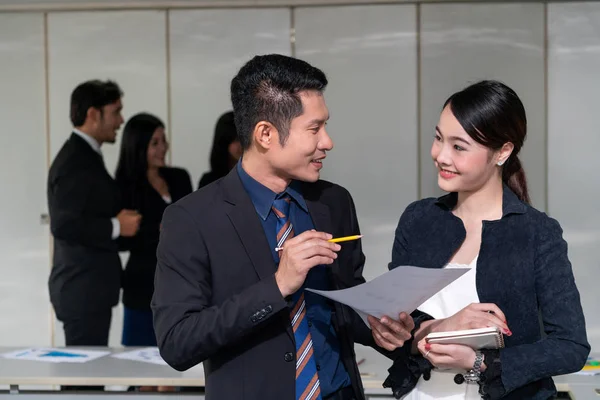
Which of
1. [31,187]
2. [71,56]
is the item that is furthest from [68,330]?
[71,56]

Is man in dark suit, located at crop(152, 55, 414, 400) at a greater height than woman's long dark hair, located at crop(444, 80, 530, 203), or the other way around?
woman's long dark hair, located at crop(444, 80, 530, 203)

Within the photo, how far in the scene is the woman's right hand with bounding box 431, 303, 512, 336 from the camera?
2.03 meters

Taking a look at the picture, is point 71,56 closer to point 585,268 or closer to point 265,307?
point 585,268

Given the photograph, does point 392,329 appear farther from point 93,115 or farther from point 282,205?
point 93,115

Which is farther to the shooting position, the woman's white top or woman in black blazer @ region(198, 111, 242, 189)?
woman in black blazer @ region(198, 111, 242, 189)

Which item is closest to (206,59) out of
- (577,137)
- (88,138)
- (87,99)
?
(87,99)

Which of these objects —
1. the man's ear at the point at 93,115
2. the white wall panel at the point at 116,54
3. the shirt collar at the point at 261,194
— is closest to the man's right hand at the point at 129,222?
the man's ear at the point at 93,115

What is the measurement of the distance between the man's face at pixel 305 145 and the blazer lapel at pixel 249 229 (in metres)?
0.12

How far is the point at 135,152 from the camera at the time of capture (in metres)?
5.32

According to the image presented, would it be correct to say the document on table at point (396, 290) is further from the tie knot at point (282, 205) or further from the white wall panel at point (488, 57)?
the white wall panel at point (488, 57)

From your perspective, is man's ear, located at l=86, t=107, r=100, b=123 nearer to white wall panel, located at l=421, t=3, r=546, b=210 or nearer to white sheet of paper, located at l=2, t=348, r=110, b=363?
white sheet of paper, located at l=2, t=348, r=110, b=363

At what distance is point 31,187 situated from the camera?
6.32 meters

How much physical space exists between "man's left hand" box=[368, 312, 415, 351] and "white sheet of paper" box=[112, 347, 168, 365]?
1.72m

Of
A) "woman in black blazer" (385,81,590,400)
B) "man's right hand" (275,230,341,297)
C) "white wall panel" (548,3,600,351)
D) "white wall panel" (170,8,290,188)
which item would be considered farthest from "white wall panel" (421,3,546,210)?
"man's right hand" (275,230,341,297)
